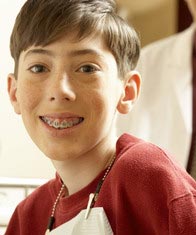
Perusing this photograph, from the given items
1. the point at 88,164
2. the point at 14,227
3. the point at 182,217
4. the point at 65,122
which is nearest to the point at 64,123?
the point at 65,122

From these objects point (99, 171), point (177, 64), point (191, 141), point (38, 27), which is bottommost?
point (191, 141)

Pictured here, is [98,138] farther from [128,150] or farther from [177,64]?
[177,64]

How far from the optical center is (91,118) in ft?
2.94

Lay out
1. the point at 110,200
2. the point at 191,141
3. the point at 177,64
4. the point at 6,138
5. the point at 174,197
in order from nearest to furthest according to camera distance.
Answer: the point at 174,197 < the point at 110,200 < the point at 6,138 < the point at 191,141 < the point at 177,64

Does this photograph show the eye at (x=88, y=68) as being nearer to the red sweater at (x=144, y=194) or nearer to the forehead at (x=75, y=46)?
the forehead at (x=75, y=46)

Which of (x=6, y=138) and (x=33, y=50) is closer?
(x=33, y=50)

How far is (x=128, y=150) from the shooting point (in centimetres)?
92

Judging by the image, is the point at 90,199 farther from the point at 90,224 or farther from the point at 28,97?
the point at 28,97

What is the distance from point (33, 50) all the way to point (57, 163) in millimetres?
211

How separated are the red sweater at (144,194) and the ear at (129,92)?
0.17 feet

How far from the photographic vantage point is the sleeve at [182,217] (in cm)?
77

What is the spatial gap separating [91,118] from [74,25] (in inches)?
6.0

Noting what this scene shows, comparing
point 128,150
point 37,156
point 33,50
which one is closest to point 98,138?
point 128,150

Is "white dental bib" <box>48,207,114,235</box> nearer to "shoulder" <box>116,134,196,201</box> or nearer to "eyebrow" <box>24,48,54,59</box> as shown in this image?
"shoulder" <box>116,134,196,201</box>
